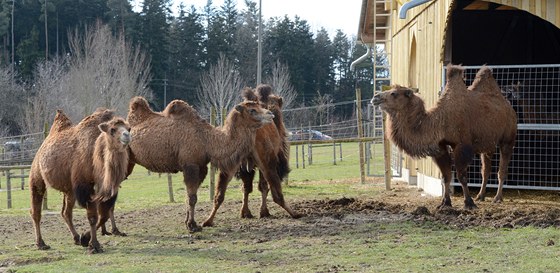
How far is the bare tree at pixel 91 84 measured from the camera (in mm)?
46188

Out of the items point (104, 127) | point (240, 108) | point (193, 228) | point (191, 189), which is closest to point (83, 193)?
point (104, 127)

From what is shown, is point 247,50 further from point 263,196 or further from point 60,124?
point 60,124

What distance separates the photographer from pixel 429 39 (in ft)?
55.2

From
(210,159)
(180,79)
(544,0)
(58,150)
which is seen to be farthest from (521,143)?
(180,79)

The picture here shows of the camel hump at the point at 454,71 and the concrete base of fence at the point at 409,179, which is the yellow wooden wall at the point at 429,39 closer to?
the concrete base of fence at the point at 409,179

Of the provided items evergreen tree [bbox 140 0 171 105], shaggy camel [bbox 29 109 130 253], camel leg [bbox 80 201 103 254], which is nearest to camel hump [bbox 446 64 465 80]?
shaggy camel [bbox 29 109 130 253]

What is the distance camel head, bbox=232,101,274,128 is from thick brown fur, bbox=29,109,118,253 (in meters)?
2.07

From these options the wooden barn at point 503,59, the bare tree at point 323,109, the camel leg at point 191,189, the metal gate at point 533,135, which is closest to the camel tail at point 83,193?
the camel leg at point 191,189

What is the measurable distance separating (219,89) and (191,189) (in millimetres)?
44421

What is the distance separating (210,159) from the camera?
40.5ft

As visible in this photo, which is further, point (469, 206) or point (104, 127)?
point (469, 206)

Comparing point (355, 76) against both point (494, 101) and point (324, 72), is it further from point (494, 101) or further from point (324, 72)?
point (494, 101)

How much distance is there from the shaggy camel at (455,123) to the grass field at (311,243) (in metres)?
0.96

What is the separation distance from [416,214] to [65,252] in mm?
5331
